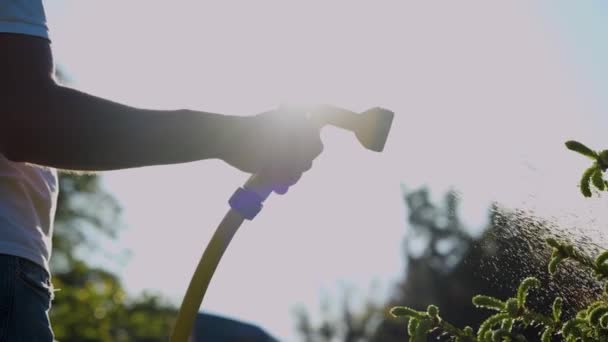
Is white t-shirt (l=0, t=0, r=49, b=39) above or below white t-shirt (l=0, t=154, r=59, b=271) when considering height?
above

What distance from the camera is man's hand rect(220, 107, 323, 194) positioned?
1.83m

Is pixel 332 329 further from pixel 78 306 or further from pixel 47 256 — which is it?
pixel 47 256

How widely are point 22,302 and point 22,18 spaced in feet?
1.76

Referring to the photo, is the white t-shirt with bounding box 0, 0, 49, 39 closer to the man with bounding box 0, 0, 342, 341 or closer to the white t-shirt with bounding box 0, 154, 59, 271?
the man with bounding box 0, 0, 342, 341

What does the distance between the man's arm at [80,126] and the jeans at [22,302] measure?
238 millimetres

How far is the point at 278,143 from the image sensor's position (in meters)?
1.83

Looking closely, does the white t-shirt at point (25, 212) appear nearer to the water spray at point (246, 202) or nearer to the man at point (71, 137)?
the man at point (71, 137)

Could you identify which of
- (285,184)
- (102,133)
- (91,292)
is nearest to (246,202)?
(285,184)

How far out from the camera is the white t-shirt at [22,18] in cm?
183

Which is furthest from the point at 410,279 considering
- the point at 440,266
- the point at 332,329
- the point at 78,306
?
the point at 332,329

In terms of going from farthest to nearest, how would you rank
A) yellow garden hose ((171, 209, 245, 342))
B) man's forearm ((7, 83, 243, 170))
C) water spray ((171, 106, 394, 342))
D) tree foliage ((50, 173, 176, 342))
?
1. tree foliage ((50, 173, 176, 342))
2. yellow garden hose ((171, 209, 245, 342))
3. water spray ((171, 106, 394, 342))
4. man's forearm ((7, 83, 243, 170))

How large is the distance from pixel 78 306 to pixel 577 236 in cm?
1034

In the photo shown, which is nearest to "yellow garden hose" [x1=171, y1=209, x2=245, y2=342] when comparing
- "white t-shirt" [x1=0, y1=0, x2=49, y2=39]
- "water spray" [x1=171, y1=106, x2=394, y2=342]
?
"water spray" [x1=171, y1=106, x2=394, y2=342]

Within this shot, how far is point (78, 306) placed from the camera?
1177 cm
